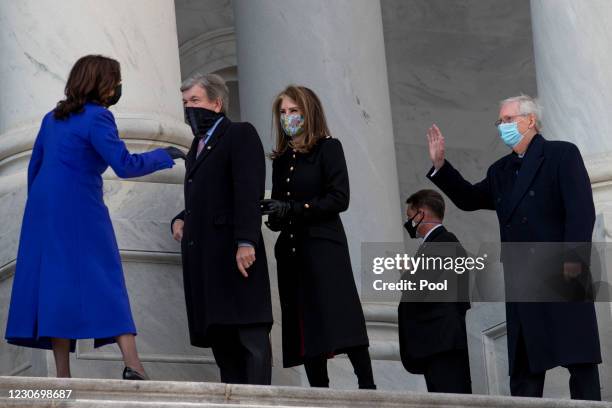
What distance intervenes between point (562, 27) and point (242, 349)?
6.17 metres

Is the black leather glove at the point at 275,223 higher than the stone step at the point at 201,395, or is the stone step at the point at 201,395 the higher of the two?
the black leather glove at the point at 275,223

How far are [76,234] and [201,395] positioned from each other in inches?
101

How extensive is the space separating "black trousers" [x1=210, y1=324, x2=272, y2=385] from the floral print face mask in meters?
1.64

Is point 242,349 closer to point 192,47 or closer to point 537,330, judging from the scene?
point 537,330

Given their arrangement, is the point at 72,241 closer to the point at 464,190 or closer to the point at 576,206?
the point at 464,190

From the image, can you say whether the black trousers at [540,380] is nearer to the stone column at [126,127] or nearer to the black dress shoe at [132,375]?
the stone column at [126,127]

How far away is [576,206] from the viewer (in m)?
15.2

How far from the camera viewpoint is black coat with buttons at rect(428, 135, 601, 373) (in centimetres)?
1505

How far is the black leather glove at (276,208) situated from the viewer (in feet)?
50.6

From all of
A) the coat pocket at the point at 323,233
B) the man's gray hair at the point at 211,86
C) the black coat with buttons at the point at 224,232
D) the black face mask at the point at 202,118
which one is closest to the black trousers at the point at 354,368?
the black coat with buttons at the point at 224,232

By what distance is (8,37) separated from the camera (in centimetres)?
1745

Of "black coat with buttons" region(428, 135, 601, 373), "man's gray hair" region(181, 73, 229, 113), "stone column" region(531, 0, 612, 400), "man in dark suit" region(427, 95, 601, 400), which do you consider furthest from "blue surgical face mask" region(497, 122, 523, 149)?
"stone column" region(531, 0, 612, 400)

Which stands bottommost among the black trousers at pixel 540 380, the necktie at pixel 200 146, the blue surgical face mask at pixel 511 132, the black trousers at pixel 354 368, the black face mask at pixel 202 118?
the black trousers at pixel 540 380

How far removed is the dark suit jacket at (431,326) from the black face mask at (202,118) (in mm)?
2282
